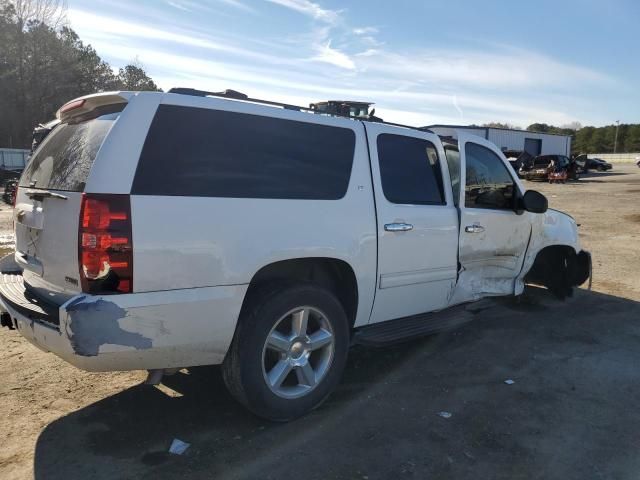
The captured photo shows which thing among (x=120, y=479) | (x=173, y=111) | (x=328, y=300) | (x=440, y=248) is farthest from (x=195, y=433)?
(x=440, y=248)

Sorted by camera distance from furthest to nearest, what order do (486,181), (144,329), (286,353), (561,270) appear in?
(561,270)
(486,181)
(286,353)
(144,329)

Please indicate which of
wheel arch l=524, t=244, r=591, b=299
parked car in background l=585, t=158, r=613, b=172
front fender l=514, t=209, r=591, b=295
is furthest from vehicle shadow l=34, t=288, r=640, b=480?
parked car in background l=585, t=158, r=613, b=172

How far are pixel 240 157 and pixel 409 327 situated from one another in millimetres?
2076

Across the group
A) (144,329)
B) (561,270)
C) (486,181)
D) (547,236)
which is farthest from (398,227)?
(561,270)

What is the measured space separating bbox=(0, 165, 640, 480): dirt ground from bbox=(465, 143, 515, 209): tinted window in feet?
4.50

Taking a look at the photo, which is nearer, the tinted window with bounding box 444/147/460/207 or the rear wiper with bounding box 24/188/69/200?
the rear wiper with bounding box 24/188/69/200

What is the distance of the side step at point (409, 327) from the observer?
411cm

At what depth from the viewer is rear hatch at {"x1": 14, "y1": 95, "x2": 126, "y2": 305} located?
2965 mm

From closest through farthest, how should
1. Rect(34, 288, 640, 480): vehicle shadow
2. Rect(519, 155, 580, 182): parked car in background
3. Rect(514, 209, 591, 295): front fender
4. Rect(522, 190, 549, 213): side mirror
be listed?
Rect(34, 288, 640, 480): vehicle shadow < Rect(522, 190, 549, 213): side mirror < Rect(514, 209, 591, 295): front fender < Rect(519, 155, 580, 182): parked car in background

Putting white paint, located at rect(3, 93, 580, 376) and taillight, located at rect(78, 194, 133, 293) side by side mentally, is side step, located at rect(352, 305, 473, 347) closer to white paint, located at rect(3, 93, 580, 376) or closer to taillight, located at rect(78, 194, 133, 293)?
white paint, located at rect(3, 93, 580, 376)

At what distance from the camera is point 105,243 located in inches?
111

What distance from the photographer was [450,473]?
119 inches

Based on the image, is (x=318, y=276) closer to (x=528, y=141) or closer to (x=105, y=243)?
(x=105, y=243)

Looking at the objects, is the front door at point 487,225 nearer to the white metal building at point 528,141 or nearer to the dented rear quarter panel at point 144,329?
the dented rear quarter panel at point 144,329
